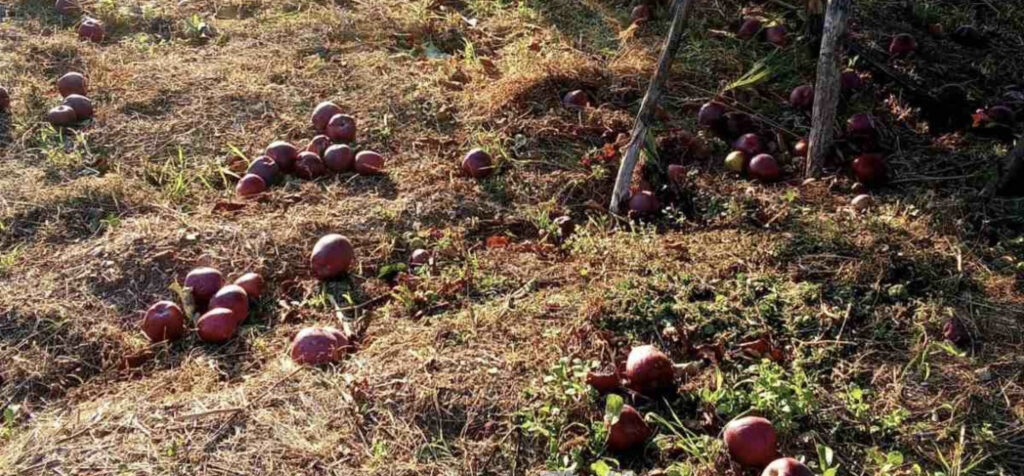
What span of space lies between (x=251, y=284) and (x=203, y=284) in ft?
0.61

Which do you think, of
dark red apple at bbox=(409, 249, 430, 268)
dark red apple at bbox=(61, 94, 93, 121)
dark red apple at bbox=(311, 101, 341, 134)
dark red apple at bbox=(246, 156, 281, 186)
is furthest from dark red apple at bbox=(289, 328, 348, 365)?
dark red apple at bbox=(61, 94, 93, 121)

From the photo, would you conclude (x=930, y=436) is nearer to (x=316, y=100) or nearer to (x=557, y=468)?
(x=557, y=468)

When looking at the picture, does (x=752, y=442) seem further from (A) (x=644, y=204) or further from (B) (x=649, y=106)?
(B) (x=649, y=106)

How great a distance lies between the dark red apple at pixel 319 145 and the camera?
14.5 ft

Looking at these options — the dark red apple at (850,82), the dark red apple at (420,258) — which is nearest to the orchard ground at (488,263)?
the dark red apple at (420,258)

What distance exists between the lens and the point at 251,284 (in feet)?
11.4

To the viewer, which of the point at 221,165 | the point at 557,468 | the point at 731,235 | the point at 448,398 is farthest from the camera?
the point at 221,165

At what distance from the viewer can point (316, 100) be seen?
16.4 feet

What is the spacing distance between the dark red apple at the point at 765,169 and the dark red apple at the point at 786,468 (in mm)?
1991

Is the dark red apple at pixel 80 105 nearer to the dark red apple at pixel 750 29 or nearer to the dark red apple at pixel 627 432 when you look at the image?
the dark red apple at pixel 627 432

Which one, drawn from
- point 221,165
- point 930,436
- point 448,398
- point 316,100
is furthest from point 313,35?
point 930,436

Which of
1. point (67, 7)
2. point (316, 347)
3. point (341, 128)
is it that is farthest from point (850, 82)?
point (67, 7)

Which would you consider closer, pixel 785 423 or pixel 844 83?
pixel 785 423

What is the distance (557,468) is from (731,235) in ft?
5.05
